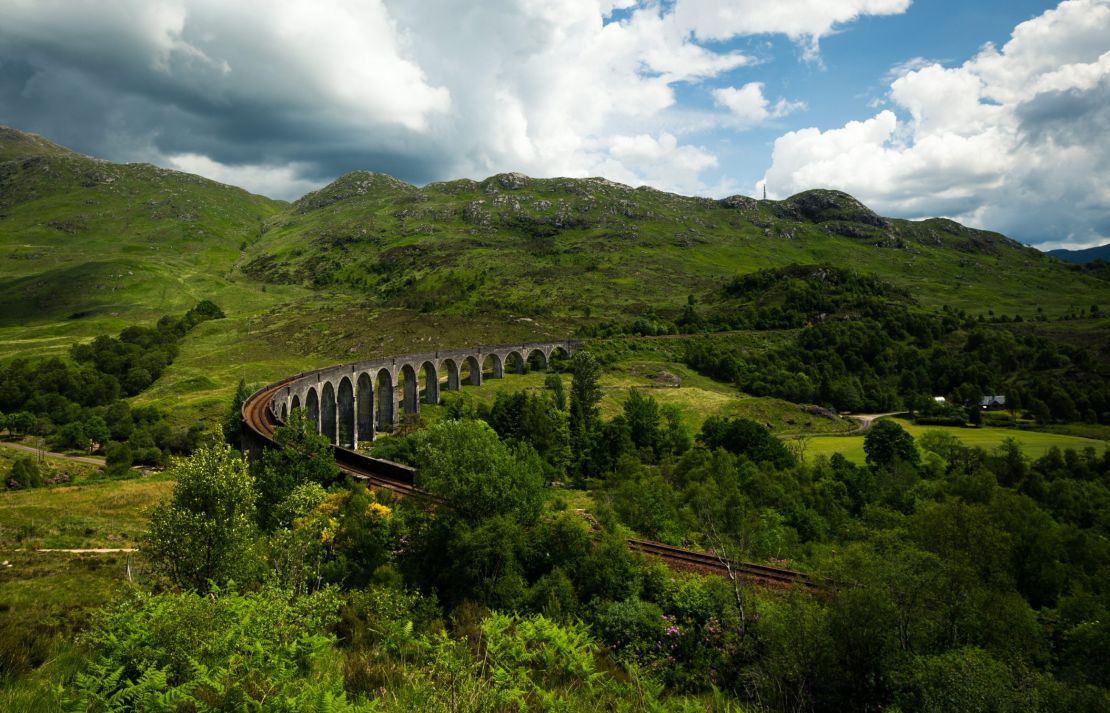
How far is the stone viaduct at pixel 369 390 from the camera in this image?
61594 millimetres

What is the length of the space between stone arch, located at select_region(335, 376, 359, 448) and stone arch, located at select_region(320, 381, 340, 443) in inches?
76.1

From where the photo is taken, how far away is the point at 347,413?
68.7 m

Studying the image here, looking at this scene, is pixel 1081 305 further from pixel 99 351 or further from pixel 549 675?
pixel 99 351

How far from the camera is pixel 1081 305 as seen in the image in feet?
563

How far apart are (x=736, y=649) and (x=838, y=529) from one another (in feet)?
100

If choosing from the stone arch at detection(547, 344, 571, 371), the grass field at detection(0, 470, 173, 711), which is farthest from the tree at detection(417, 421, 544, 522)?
the stone arch at detection(547, 344, 571, 371)

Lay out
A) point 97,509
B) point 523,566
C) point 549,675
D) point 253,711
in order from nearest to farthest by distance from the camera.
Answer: point 253,711 → point 549,675 → point 523,566 → point 97,509

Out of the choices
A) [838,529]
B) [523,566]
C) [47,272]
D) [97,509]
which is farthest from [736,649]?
[47,272]

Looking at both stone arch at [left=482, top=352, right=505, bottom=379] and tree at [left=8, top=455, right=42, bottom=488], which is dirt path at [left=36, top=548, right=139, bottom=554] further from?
stone arch at [left=482, top=352, right=505, bottom=379]

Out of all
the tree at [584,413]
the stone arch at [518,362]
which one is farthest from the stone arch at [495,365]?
the tree at [584,413]

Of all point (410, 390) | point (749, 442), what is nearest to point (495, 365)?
point (410, 390)

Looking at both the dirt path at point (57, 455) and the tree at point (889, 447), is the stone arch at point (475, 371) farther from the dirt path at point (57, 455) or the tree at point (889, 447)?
the tree at point (889, 447)

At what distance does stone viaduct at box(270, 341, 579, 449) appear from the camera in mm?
61594

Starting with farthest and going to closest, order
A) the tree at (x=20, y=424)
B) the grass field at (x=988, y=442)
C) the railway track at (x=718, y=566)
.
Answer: the tree at (x=20, y=424) → the grass field at (x=988, y=442) → the railway track at (x=718, y=566)
